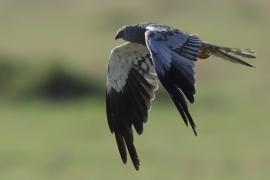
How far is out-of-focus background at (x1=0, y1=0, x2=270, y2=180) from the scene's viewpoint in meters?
22.6

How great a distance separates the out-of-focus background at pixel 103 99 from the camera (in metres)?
22.6

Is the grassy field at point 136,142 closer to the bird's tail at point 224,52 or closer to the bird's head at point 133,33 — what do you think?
the bird's tail at point 224,52

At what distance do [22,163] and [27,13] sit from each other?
1196cm

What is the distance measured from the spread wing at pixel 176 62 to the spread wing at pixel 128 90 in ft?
5.59

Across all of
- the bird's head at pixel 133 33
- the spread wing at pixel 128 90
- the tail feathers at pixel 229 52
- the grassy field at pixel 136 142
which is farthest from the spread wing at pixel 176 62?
the grassy field at pixel 136 142

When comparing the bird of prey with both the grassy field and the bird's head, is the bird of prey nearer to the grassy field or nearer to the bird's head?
the bird's head

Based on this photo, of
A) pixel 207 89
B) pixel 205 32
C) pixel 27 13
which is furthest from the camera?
pixel 27 13

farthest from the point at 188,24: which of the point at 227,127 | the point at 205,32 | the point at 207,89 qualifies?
the point at 227,127

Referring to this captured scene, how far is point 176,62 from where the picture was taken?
37.8 feet

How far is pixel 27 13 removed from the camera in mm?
34531

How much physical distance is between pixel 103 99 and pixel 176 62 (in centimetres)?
1551

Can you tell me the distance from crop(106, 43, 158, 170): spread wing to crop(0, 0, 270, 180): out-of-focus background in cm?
737

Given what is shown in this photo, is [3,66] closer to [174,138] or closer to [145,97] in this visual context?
[174,138]

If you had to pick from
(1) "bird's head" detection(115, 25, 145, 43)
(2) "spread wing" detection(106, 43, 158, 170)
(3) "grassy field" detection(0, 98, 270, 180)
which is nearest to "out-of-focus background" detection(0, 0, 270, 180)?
(3) "grassy field" detection(0, 98, 270, 180)
